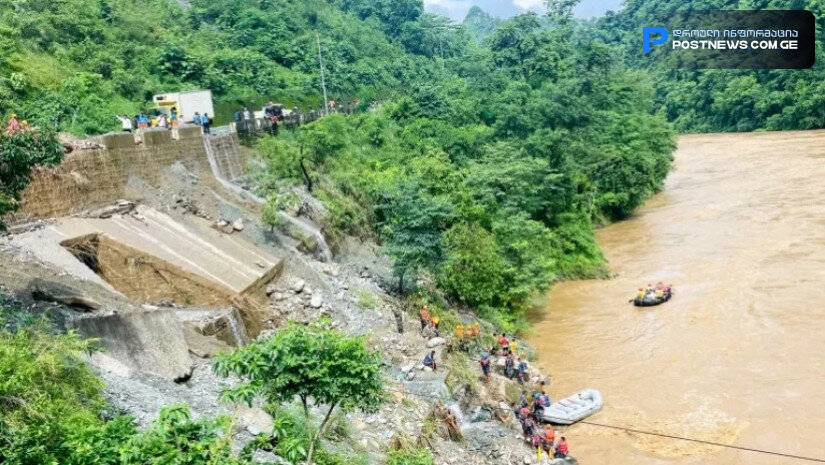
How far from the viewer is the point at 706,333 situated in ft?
70.6

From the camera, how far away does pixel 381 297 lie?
19703mm

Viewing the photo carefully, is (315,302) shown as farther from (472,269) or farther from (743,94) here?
(743,94)

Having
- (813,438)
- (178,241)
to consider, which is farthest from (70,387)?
(813,438)

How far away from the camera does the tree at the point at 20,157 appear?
10.0 meters

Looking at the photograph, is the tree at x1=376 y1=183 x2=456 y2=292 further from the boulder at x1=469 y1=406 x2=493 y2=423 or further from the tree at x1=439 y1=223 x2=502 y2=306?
the boulder at x1=469 y1=406 x2=493 y2=423

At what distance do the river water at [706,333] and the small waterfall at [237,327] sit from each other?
798cm

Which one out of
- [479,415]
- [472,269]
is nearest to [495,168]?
[472,269]

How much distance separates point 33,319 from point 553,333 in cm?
1639

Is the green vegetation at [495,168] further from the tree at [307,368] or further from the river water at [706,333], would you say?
the tree at [307,368]

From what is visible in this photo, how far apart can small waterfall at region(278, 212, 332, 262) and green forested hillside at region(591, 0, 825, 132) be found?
54.2 m

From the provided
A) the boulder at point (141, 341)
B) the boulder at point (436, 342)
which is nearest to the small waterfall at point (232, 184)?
the boulder at point (436, 342)

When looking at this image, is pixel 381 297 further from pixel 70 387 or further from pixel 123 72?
pixel 123 72

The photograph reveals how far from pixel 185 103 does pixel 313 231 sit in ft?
23.1

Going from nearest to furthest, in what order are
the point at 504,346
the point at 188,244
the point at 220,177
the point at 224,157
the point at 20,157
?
the point at 20,157 → the point at 188,244 → the point at 504,346 → the point at 220,177 → the point at 224,157
